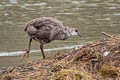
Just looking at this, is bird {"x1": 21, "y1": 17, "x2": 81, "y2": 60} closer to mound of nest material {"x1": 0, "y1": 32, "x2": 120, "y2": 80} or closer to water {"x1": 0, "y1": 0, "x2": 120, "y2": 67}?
mound of nest material {"x1": 0, "y1": 32, "x2": 120, "y2": 80}

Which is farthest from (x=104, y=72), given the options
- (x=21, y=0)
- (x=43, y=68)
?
(x=21, y=0)

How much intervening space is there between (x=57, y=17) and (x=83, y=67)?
12.3m

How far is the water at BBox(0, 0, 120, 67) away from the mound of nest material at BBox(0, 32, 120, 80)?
14.7 feet

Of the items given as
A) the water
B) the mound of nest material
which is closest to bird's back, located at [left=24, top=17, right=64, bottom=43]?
the mound of nest material

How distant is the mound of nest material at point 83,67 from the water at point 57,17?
14.7 feet

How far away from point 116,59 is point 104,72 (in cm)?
43

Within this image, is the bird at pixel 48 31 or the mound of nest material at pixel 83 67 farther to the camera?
the bird at pixel 48 31

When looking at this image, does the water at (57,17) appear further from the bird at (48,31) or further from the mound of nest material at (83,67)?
the mound of nest material at (83,67)

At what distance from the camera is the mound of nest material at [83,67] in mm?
6805

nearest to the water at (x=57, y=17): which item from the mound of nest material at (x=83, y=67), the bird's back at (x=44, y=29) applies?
the bird's back at (x=44, y=29)

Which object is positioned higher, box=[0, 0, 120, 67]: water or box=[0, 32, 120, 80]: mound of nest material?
box=[0, 32, 120, 80]: mound of nest material

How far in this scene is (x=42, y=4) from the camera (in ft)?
78.4

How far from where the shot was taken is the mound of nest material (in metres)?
6.80

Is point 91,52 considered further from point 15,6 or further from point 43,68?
point 15,6
